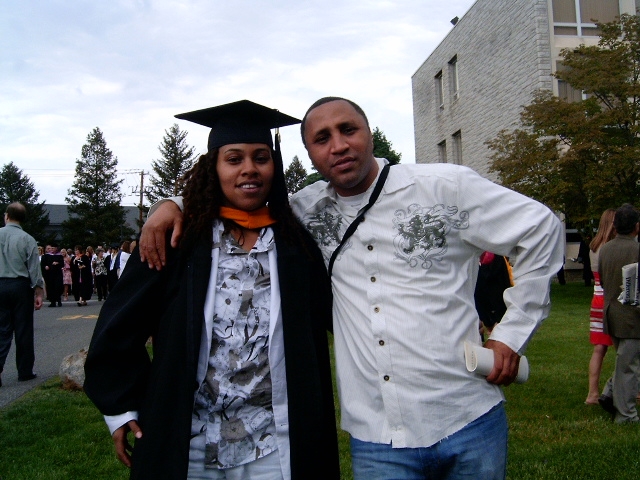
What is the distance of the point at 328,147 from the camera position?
99.0 inches

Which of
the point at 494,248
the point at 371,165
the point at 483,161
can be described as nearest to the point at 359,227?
the point at 371,165

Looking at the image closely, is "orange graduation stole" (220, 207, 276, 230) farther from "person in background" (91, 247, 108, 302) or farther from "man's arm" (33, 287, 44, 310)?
"person in background" (91, 247, 108, 302)

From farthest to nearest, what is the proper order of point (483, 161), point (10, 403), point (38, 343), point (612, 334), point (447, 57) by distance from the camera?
1. point (447, 57)
2. point (483, 161)
3. point (38, 343)
4. point (10, 403)
5. point (612, 334)

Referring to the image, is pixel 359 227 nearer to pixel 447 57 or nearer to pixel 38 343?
pixel 38 343

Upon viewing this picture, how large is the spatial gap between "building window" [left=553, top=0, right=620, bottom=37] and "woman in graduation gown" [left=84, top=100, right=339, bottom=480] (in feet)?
79.9

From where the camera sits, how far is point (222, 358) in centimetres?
233

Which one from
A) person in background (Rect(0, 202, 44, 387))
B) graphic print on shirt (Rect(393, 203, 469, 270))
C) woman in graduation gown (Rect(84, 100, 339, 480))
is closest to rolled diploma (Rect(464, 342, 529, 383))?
graphic print on shirt (Rect(393, 203, 469, 270))

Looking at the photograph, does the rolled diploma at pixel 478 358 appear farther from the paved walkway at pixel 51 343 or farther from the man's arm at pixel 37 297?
the man's arm at pixel 37 297

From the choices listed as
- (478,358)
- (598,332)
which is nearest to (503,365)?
(478,358)

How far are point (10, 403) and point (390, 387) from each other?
558 cm

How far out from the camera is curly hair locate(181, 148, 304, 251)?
2.49 meters

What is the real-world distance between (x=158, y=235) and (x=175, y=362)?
501 mm

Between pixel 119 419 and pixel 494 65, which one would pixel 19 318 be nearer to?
pixel 119 419

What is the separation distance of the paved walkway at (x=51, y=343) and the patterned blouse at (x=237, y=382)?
503cm
